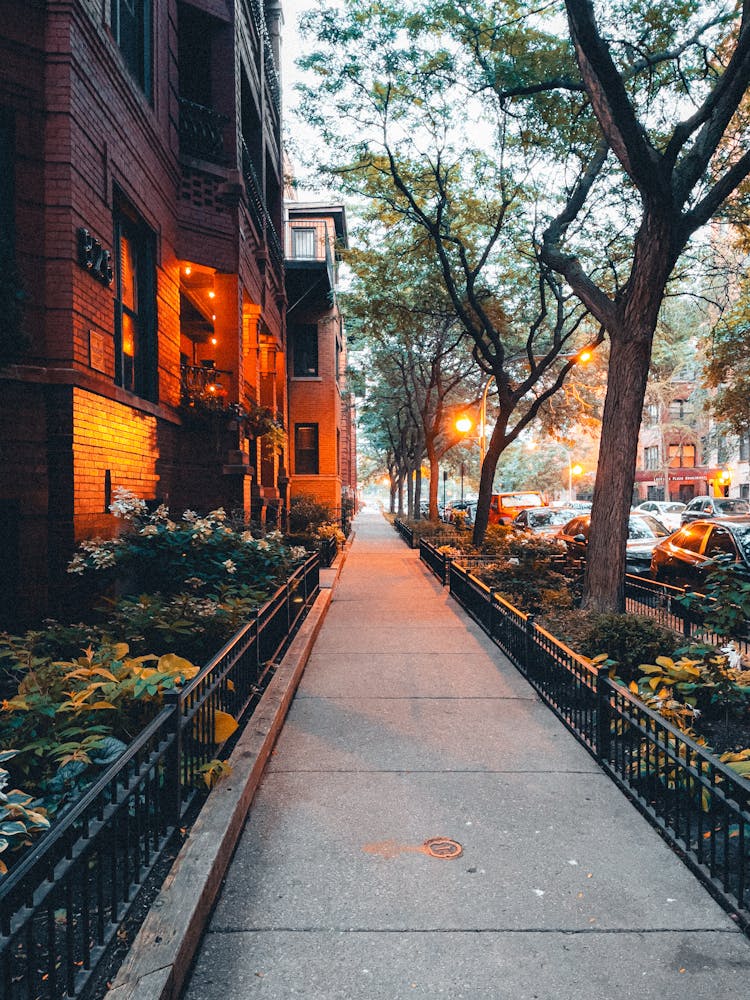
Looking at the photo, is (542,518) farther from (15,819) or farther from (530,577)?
(15,819)

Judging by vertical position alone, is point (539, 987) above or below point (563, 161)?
below

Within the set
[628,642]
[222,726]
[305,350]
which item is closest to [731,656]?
[628,642]

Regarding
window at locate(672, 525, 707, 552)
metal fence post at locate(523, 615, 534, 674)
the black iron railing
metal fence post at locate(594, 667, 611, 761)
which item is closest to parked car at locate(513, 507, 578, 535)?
window at locate(672, 525, 707, 552)

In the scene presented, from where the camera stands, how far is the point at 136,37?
9.59 m

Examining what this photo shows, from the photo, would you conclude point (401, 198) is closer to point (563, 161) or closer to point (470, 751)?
point (563, 161)

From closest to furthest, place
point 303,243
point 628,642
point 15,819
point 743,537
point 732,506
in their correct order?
point 15,819, point 628,642, point 743,537, point 303,243, point 732,506

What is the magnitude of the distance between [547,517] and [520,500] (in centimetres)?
663

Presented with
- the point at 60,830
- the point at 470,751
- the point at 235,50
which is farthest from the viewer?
the point at 235,50

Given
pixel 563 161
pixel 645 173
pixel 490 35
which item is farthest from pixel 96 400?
pixel 563 161

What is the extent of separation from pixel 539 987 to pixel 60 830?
1984mm

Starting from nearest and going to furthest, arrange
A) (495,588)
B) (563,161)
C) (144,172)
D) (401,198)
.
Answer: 1. (144,172)
2. (495,588)
3. (563,161)
4. (401,198)

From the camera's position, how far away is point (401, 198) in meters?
16.3

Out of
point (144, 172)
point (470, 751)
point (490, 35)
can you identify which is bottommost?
point (470, 751)

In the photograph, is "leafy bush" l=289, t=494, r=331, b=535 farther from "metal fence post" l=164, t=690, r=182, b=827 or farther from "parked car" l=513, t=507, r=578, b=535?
"metal fence post" l=164, t=690, r=182, b=827
